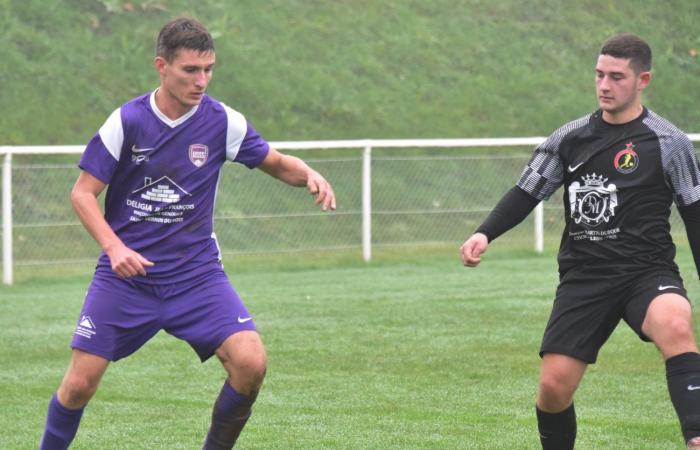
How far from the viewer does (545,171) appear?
5.80 meters

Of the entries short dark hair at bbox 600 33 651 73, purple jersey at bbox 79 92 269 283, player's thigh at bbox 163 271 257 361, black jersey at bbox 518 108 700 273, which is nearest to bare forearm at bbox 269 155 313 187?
purple jersey at bbox 79 92 269 283

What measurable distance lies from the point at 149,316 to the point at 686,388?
218cm

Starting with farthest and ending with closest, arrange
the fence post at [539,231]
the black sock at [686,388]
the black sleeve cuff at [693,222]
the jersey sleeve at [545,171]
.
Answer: the fence post at [539,231] → the jersey sleeve at [545,171] → the black sleeve cuff at [693,222] → the black sock at [686,388]

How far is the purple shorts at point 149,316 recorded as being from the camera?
550 centimetres

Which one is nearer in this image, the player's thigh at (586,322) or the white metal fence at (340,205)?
the player's thigh at (586,322)

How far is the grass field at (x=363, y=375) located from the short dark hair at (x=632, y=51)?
199 cm

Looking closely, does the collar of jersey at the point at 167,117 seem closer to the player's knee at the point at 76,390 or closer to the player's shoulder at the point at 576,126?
the player's knee at the point at 76,390

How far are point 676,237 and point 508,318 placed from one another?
6334 mm

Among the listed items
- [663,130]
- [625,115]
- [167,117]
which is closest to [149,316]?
[167,117]

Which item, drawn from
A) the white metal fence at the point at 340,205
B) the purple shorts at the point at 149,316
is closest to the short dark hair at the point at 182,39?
the purple shorts at the point at 149,316

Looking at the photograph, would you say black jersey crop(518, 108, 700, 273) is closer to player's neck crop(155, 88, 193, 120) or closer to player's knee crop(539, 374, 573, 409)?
player's knee crop(539, 374, 573, 409)

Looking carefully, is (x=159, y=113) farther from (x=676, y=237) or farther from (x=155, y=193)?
(x=676, y=237)

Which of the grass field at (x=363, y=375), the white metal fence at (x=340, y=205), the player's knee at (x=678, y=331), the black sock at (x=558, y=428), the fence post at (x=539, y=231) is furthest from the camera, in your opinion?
the fence post at (x=539, y=231)

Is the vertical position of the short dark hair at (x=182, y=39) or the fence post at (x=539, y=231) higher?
the short dark hair at (x=182, y=39)
